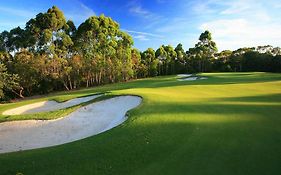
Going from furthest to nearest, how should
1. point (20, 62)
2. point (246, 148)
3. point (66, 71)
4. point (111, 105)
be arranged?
point (66, 71), point (20, 62), point (111, 105), point (246, 148)

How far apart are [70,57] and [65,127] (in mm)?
47869

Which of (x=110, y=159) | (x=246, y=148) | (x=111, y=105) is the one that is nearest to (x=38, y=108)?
(x=111, y=105)

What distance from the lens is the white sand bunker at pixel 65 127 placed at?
1425 centimetres

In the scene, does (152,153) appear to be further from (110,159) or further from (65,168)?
(65,168)

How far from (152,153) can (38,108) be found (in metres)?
19.9

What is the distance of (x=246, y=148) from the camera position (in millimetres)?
9336

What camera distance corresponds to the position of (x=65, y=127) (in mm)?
16391

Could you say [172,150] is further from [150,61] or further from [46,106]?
[150,61]

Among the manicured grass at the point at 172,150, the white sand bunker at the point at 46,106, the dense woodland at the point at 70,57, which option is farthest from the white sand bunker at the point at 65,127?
the dense woodland at the point at 70,57

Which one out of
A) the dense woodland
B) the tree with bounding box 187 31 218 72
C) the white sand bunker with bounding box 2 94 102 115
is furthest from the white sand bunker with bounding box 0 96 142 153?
the tree with bounding box 187 31 218 72

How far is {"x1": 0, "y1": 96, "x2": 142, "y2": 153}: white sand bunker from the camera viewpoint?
14248mm

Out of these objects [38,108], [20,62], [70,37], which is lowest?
[38,108]

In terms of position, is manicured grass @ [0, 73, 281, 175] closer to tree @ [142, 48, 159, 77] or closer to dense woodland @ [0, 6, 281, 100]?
dense woodland @ [0, 6, 281, 100]

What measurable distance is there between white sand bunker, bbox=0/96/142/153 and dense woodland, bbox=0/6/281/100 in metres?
32.0
